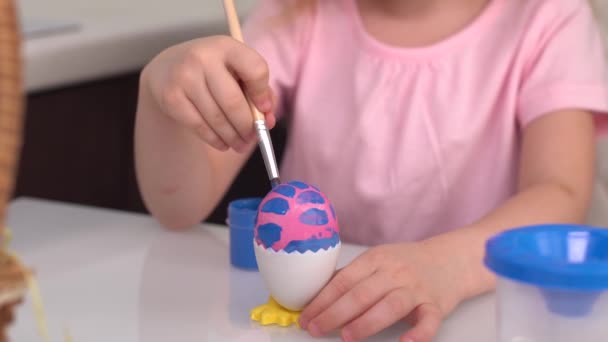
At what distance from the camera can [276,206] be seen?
0.55 m

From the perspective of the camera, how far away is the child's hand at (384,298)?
0.54 metres

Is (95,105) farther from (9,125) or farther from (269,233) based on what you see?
(9,125)

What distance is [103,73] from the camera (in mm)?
1054

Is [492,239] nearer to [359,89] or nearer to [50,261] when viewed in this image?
[50,261]

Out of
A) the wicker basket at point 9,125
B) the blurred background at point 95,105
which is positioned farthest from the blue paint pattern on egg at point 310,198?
the blurred background at point 95,105

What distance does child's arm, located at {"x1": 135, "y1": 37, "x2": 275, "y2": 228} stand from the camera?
0.60 meters

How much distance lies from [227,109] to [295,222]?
11 centimetres

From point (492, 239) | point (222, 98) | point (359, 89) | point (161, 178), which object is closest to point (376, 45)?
point (359, 89)

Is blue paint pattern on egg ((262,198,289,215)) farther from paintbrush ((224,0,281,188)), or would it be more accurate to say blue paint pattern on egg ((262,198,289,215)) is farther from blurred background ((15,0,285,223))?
blurred background ((15,0,285,223))

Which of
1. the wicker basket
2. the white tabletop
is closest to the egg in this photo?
the wicker basket

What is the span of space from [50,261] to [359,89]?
1.23 ft

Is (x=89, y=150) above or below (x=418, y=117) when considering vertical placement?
below

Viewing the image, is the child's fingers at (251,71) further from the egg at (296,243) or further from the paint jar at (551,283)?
the paint jar at (551,283)

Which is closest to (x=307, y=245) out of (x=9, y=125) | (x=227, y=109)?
(x=227, y=109)
